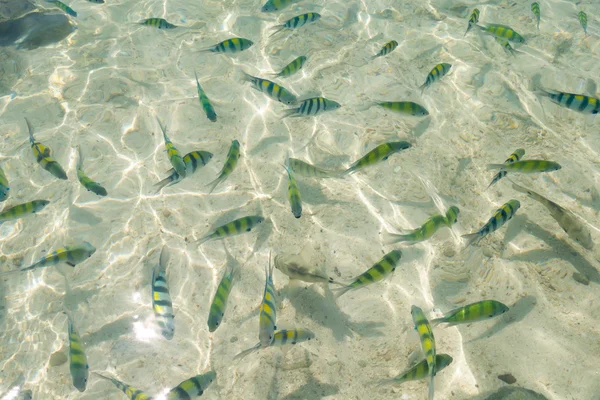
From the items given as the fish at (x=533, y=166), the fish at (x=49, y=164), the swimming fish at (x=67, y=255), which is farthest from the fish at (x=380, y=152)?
the fish at (x=49, y=164)

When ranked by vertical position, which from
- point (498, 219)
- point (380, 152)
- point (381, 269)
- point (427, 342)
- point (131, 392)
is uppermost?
point (380, 152)

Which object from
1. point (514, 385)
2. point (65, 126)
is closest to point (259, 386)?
point (514, 385)

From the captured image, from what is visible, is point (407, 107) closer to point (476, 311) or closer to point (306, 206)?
point (306, 206)

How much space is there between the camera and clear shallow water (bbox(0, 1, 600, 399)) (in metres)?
3.77

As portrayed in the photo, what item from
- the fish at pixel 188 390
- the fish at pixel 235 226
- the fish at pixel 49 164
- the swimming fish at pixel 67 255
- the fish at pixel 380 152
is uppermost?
the fish at pixel 380 152

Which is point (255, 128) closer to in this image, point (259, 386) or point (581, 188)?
point (259, 386)

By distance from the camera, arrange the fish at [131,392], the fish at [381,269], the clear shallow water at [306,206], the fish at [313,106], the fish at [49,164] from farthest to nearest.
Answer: the fish at [313,106], the fish at [49,164], the clear shallow water at [306,206], the fish at [381,269], the fish at [131,392]

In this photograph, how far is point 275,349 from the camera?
3686mm

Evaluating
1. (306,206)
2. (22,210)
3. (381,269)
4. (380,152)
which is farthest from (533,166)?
(22,210)

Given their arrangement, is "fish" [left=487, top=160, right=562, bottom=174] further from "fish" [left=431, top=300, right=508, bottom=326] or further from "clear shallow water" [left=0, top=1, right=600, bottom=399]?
"fish" [left=431, top=300, right=508, bottom=326]

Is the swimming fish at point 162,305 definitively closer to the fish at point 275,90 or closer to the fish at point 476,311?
the fish at point 476,311

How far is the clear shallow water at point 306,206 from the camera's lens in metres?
3.77

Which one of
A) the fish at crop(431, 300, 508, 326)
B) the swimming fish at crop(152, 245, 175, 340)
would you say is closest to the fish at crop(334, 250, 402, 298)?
the fish at crop(431, 300, 508, 326)

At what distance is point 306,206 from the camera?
4.97 m
